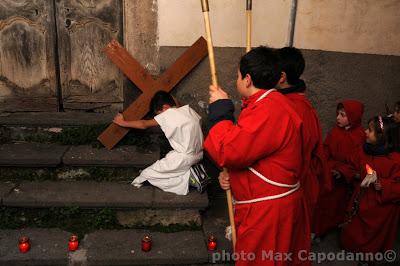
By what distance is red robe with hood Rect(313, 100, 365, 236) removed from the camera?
4.45 metres

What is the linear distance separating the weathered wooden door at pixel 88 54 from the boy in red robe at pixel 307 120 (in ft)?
8.88

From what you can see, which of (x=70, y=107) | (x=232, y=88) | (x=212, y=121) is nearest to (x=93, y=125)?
(x=70, y=107)

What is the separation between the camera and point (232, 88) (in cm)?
515

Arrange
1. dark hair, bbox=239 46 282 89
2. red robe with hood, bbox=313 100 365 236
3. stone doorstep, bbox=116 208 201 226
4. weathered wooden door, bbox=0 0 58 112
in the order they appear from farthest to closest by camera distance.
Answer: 1. weathered wooden door, bbox=0 0 58 112
2. red robe with hood, bbox=313 100 365 236
3. stone doorstep, bbox=116 208 201 226
4. dark hair, bbox=239 46 282 89

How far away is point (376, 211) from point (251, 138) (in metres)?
2.39

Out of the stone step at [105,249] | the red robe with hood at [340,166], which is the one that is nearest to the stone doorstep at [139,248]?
the stone step at [105,249]

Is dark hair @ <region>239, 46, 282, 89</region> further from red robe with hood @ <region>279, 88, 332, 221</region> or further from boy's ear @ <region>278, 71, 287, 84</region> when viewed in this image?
boy's ear @ <region>278, 71, 287, 84</region>

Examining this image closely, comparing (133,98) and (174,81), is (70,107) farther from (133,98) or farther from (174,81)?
(174,81)

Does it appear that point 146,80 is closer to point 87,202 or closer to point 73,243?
point 87,202

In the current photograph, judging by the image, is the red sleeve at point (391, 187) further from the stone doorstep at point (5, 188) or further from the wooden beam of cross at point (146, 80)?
the stone doorstep at point (5, 188)

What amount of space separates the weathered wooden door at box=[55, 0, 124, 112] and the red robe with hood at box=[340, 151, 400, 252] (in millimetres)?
3320

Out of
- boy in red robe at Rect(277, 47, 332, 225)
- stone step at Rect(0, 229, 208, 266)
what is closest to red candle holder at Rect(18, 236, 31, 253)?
stone step at Rect(0, 229, 208, 266)

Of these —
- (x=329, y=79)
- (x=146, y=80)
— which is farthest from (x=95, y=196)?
(x=329, y=79)

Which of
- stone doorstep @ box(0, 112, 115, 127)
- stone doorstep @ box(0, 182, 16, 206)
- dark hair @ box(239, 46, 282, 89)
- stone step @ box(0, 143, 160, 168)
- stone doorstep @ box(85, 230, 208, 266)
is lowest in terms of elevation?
stone doorstep @ box(85, 230, 208, 266)
